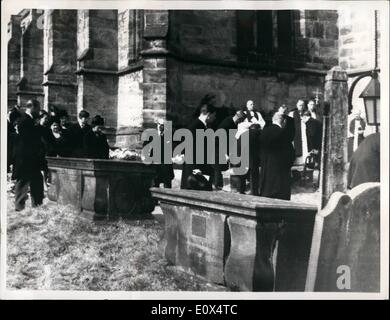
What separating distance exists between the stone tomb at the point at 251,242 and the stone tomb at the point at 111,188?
161 cm

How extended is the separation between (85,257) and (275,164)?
8.52ft

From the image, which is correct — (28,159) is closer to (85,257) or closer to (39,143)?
(39,143)

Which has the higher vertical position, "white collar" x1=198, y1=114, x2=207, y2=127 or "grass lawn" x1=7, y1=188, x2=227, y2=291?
"white collar" x1=198, y1=114, x2=207, y2=127

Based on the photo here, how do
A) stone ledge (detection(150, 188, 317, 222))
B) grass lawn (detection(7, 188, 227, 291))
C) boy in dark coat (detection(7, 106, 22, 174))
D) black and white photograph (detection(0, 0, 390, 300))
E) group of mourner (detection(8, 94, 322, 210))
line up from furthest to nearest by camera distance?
group of mourner (detection(8, 94, 322, 210)) < boy in dark coat (detection(7, 106, 22, 174)) < grass lawn (detection(7, 188, 227, 291)) < black and white photograph (detection(0, 0, 390, 300)) < stone ledge (detection(150, 188, 317, 222))

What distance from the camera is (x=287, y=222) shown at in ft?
15.1

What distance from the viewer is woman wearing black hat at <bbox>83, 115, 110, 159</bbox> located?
715 centimetres

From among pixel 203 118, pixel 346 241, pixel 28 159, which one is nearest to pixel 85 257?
pixel 28 159

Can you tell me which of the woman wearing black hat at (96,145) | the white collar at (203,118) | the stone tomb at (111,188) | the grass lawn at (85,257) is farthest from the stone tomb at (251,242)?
A: the woman wearing black hat at (96,145)

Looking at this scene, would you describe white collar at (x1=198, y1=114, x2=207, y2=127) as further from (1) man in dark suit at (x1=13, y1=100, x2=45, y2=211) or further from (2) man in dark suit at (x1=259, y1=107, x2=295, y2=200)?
(1) man in dark suit at (x1=13, y1=100, x2=45, y2=211)

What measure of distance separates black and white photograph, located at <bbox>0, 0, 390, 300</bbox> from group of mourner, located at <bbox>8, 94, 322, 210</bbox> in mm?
20

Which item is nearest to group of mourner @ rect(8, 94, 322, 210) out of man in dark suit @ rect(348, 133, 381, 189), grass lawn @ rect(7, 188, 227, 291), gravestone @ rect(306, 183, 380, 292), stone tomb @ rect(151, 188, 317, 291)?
grass lawn @ rect(7, 188, 227, 291)
